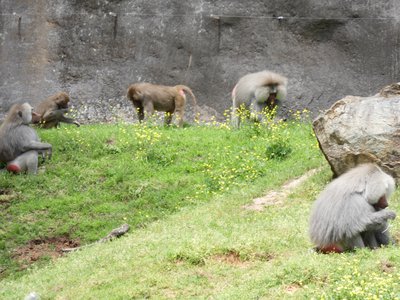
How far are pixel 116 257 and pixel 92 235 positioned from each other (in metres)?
3.31

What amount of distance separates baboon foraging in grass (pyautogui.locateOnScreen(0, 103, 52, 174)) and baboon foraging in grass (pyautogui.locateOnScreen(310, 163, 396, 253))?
8.85 m

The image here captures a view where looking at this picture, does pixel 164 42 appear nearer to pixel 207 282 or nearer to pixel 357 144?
pixel 357 144

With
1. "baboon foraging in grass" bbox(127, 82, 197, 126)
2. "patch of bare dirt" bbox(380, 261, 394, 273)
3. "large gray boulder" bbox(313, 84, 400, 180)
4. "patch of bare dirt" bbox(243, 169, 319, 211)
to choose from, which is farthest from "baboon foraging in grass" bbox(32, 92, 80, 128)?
"patch of bare dirt" bbox(380, 261, 394, 273)

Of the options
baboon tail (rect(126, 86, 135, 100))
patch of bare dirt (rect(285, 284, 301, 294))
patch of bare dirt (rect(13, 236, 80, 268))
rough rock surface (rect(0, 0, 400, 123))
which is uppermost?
rough rock surface (rect(0, 0, 400, 123))

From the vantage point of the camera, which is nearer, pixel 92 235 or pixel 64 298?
pixel 64 298

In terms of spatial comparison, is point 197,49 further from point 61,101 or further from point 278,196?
point 278,196

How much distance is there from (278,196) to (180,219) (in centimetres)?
180

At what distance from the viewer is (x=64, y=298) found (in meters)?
10.4

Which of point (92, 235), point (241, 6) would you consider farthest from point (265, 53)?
point (92, 235)

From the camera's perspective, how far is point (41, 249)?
14.5m

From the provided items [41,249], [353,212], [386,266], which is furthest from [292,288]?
[41,249]

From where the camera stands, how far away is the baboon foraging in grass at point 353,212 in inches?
382

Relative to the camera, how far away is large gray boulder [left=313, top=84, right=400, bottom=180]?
1382cm

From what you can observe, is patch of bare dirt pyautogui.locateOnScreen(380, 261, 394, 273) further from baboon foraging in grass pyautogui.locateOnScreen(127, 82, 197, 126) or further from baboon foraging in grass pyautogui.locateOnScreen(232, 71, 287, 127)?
baboon foraging in grass pyautogui.locateOnScreen(127, 82, 197, 126)
